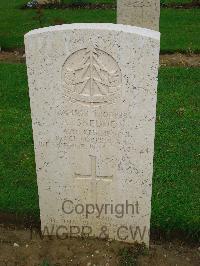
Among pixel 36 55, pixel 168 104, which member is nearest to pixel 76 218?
pixel 36 55

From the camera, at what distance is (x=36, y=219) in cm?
450

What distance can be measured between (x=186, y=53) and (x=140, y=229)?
6246 mm

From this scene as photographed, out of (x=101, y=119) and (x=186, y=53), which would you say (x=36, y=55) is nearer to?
(x=101, y=119)

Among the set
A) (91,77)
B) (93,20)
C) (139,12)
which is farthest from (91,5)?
(91,77)

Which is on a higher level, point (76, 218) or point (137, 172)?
point (137, 172)

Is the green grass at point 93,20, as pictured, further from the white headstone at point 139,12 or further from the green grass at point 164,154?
the green grass at point 164,154

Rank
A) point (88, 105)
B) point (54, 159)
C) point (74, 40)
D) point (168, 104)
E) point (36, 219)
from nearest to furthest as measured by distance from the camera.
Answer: point (74, 40) → point (88, 105) → point (54, 159) → point (36, 219) → point (168, 104)

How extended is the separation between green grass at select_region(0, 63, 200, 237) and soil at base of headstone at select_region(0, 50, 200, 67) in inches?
31.6

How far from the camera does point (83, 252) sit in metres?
4.07

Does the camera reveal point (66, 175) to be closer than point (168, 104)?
Yes

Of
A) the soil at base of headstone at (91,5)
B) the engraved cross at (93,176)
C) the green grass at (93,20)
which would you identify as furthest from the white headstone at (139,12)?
the engraved cross at (93,176)

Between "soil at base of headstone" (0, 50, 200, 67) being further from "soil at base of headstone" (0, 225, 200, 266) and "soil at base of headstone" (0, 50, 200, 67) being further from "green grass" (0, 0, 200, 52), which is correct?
"soil at base of headstone" (0, 225, 200, 266)

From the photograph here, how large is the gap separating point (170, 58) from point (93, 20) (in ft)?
10.7

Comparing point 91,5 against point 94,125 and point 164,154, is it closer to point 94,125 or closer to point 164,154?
point 164,154
